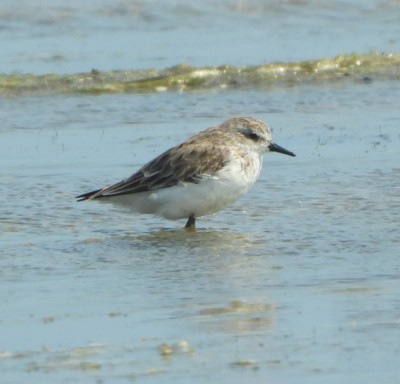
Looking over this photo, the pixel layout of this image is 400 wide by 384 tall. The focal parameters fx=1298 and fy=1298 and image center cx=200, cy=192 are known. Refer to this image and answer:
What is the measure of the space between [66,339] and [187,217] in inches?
87.9

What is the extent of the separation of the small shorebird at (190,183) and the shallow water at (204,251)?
0.16 metres

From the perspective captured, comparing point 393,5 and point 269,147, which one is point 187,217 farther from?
point 393,5

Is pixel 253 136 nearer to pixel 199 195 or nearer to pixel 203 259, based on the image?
pixel 199 195

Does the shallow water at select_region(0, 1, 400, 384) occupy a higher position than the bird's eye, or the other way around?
the bird's eye

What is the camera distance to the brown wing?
7047 millimetres

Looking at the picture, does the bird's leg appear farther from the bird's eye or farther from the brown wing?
the bird's eye

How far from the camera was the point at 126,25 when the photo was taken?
14.2 meters

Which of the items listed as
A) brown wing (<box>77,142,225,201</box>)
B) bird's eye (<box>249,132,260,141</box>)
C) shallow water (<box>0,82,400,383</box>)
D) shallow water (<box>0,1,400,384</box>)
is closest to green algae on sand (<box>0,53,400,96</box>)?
shallow water (<box>0,1,400,384</box>)

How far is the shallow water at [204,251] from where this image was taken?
4711 millimetres

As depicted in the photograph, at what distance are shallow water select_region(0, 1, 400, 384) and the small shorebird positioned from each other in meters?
0.16

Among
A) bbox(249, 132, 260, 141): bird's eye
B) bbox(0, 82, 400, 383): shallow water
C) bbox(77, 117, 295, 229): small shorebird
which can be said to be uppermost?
bbox(249, 132, 260, 141): bird's eye

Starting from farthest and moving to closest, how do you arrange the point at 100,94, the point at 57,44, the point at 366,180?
the point at 57,44, the point at 100,94, the point at 366,180

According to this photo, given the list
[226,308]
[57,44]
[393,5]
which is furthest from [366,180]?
[393,5]

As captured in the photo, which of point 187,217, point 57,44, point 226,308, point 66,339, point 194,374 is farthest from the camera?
point 57,44
